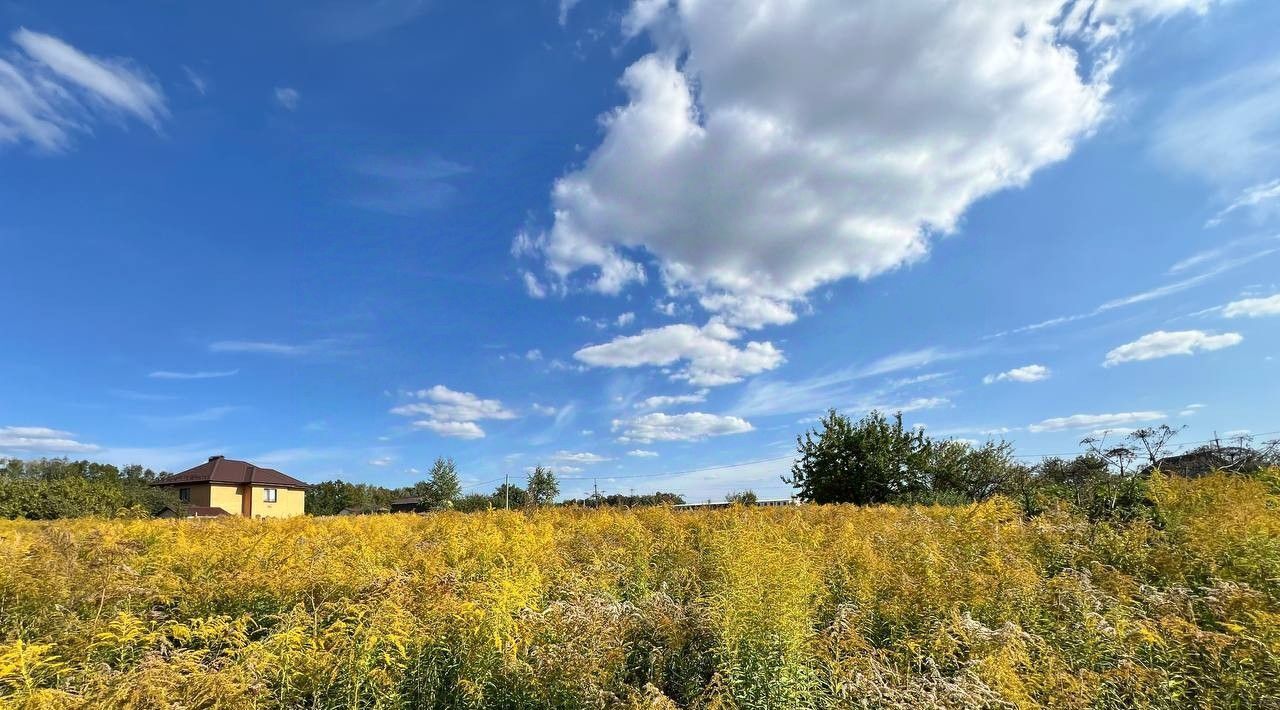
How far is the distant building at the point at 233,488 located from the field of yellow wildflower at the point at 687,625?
1793 inches

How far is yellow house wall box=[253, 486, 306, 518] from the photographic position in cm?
4741

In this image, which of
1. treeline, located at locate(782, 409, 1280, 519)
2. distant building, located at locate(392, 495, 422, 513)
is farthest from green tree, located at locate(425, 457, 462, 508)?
treeline, located at locate(782, 409, 1280, 519)

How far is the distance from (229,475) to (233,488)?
1.17 metres

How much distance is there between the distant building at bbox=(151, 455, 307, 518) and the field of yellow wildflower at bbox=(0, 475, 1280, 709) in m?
45.6

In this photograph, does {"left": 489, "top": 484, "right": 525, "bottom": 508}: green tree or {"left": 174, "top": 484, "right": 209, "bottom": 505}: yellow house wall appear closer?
{"left": 489, "top": 484, "right": 525, "bottom": 508}: green tree

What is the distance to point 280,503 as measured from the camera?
1965 inches

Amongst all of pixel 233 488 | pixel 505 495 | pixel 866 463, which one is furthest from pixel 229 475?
pixel 866 463

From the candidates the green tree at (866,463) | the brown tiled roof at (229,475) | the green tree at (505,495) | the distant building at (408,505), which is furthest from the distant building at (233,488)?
the green tree at (866,463)

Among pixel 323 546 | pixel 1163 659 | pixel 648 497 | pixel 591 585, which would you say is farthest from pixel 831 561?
pixel 648 497

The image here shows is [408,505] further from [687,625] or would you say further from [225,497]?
[687,625]

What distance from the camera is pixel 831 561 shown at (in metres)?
6.11

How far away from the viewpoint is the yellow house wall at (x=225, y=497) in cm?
4534

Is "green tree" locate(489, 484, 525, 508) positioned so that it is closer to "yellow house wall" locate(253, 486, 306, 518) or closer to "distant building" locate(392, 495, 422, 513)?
"distant building" locate(392, 495, 422, 513)

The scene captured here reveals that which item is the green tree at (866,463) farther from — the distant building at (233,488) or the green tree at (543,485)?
the distant building at (233,488)
